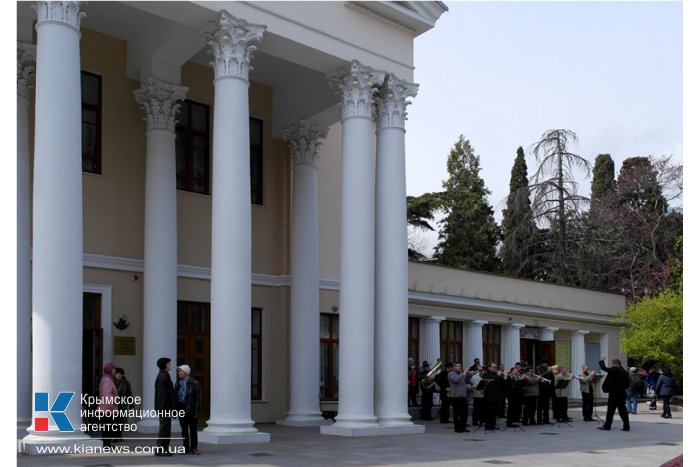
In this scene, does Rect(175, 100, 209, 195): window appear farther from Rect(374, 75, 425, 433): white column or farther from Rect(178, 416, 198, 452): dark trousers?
Rect(178, 416, 198, 452): dark trousers

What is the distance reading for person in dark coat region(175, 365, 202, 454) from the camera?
46.5 ft

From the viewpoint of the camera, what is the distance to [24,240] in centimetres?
1750

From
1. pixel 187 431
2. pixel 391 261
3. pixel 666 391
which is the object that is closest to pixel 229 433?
pixel 187 431

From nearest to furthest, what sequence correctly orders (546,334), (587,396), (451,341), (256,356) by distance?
(256,356) → (587,396) → (451,341) → (546,334)

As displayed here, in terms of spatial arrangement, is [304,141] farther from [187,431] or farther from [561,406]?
[187,431]

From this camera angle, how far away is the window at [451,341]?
97.3 feet

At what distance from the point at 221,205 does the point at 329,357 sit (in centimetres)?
915

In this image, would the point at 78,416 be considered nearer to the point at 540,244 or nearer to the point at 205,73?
the point at 205,73

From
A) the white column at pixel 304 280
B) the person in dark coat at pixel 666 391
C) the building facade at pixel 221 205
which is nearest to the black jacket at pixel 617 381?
the building facade at pixel 221 205

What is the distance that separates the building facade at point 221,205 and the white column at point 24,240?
45mm

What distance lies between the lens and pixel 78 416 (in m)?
14.0

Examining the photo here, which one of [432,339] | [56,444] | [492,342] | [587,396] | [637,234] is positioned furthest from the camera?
[637,234]

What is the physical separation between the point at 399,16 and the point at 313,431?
9.46m

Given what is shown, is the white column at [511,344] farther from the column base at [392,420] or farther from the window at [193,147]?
the window at [193,147]
